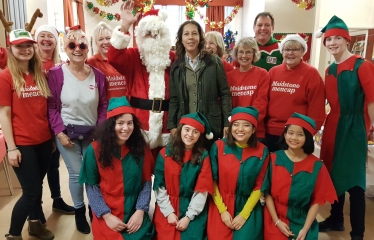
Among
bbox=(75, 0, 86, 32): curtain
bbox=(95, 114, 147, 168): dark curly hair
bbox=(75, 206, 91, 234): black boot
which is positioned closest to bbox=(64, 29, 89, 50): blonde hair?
bbox=(95, 114, 147, 168): dark curly hair

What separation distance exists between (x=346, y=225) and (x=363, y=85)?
4.03ft

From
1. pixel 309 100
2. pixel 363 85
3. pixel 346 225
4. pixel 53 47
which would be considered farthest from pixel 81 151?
pixel 346 225

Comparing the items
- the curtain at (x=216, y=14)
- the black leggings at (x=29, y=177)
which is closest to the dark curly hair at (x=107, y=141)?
the black leggings at (x=29, y=177)

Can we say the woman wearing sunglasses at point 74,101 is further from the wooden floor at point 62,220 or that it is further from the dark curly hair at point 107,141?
the wooden floor at point 62,220

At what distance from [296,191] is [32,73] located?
1.85 m

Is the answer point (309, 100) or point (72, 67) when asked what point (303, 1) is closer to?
point (309, 100)

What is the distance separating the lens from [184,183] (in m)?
2.00

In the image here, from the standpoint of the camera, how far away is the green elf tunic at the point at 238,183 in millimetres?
1937

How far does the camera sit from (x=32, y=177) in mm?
1989

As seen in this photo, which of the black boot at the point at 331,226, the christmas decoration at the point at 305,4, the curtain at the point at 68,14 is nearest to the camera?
the black boot at the point at 331,226

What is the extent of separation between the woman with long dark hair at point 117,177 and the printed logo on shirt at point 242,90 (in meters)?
0.78

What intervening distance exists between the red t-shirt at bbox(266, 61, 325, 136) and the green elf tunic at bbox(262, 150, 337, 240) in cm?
40

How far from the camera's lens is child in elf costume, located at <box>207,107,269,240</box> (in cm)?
194

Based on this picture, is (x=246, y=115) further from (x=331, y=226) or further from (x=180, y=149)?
(x=331, y=226)
